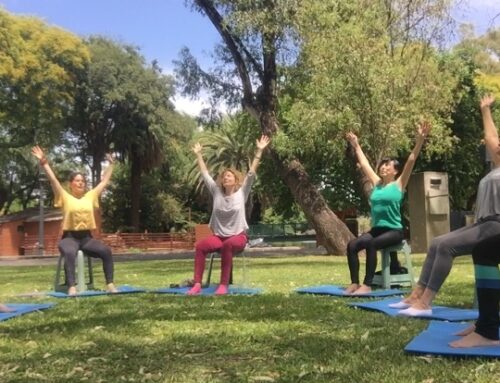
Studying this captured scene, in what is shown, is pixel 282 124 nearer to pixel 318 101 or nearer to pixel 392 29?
pixel 318 101

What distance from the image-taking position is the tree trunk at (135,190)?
43.4 meters

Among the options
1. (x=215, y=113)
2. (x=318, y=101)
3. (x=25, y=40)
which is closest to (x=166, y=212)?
(x=25, y=40)

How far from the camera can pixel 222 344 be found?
4.77m

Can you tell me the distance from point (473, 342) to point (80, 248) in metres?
5.96

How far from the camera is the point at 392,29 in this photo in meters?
16.1

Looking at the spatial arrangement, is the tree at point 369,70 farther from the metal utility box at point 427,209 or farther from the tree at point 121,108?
the tree at point 121,108

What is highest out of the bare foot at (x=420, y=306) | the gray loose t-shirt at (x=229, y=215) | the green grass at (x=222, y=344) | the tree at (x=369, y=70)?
the tree at (x=369, y=70)

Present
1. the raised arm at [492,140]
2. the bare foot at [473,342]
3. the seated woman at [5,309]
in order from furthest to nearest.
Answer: the seated woman at [5,309]
the raised arm at [492,140]
the bare foot at [473,342]

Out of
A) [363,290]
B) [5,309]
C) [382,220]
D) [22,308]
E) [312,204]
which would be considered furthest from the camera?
[312,204]

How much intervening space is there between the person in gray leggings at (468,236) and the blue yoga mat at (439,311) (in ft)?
0.28

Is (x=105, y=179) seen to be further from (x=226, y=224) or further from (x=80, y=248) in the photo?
(x=226, y=224)

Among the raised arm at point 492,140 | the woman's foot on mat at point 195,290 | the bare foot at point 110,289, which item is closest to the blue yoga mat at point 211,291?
the woman's foot on mat at point 195,290

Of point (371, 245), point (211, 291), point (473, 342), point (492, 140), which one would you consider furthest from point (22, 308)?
point (492, 140)

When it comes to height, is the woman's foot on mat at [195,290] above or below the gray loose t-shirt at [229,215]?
below
